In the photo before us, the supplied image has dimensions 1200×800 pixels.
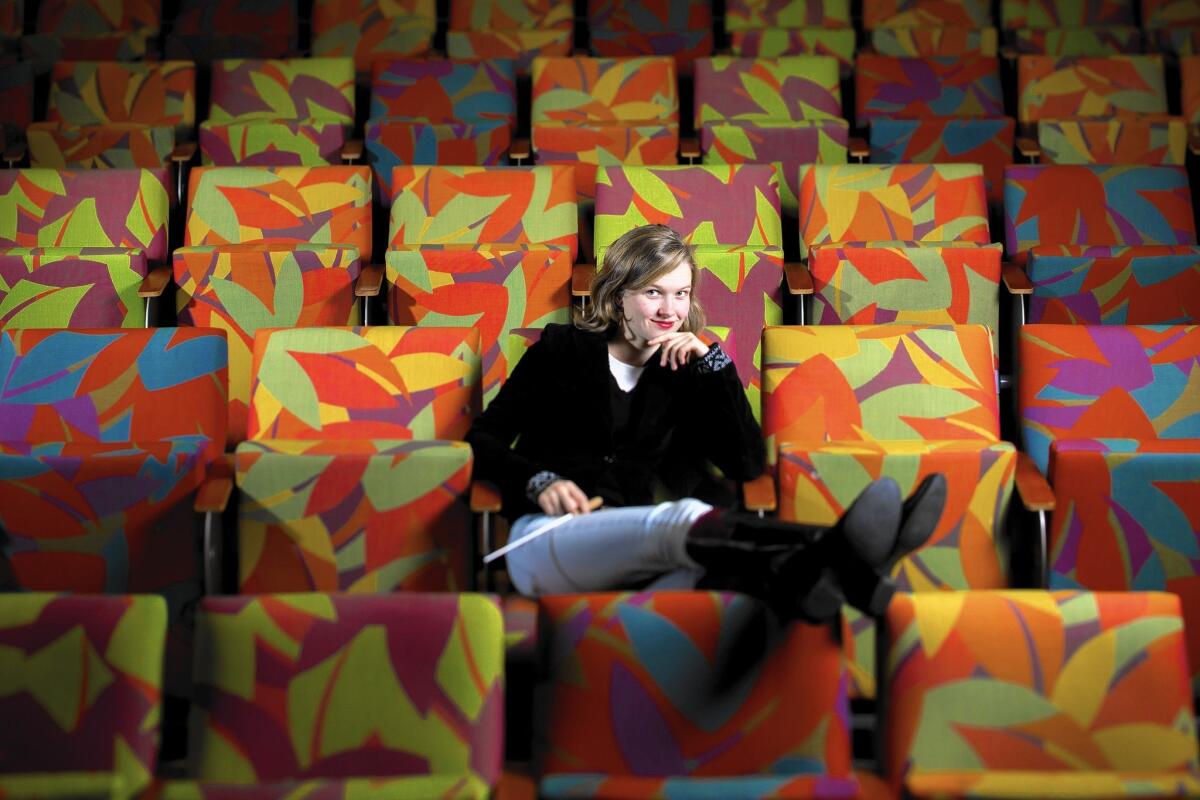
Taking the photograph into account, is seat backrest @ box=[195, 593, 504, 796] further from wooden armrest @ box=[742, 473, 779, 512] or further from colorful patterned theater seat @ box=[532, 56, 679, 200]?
colorful patterned theater seat @ box=[532, 56, 679, 200]

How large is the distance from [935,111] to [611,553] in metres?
0.68

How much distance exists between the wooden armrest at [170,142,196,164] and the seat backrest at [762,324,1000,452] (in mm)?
532

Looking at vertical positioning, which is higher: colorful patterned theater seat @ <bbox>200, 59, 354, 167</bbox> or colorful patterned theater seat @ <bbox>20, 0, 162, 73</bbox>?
colorful patterned theater seat @ <bbox>20, 0, 162, 73</bbox>

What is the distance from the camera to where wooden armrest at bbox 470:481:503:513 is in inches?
23.1

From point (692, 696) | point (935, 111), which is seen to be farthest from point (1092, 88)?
point (692, 696)

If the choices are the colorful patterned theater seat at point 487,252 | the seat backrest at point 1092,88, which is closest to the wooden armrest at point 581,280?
the colorful patterned theater seat at point 487,252

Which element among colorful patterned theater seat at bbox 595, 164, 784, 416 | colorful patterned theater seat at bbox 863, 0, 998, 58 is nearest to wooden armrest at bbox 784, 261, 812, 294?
colorful patterned theater seat at bbox 595, 164, 784, 416

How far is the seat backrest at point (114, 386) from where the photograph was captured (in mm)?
664

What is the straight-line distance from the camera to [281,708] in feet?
1.45

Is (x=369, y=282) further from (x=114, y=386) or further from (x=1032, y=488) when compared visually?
(x=1032, y=488)

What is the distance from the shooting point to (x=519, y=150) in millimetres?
1020

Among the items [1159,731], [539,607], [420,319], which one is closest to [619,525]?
[539,607]

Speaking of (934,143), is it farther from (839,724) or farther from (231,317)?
(839,724)

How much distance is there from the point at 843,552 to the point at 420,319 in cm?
43
